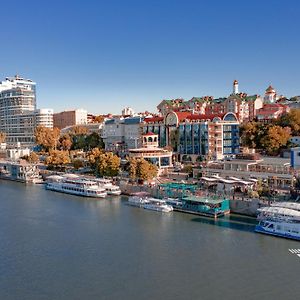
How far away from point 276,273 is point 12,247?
1004cm

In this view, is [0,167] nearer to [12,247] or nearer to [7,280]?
[12,247]

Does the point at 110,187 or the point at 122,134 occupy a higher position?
the point at 122,134

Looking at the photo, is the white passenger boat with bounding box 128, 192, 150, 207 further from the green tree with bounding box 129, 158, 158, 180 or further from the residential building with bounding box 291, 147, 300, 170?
the residential building with bounding box 291, 147, 300, 170

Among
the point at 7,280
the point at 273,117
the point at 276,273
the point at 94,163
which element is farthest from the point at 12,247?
the point at 273,117

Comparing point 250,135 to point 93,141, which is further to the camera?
point 93,141

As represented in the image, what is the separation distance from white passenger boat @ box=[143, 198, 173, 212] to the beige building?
5093 cm

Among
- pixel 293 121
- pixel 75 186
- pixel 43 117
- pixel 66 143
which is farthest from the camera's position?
pixel 43 117

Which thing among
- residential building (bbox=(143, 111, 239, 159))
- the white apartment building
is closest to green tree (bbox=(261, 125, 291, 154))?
residential building (bbox=(143, 111, 239, 159))

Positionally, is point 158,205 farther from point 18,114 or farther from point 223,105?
point 18,114

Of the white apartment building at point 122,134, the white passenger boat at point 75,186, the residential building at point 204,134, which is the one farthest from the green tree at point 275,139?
the white passenger boat at point 75,186

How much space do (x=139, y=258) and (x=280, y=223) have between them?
6.30 meters

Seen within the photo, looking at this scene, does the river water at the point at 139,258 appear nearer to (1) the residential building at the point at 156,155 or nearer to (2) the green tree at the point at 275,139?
(1) the residential building at the point at 156,155

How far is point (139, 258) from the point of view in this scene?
48.1ft

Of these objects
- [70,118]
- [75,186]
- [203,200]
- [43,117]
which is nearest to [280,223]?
[203,200]
